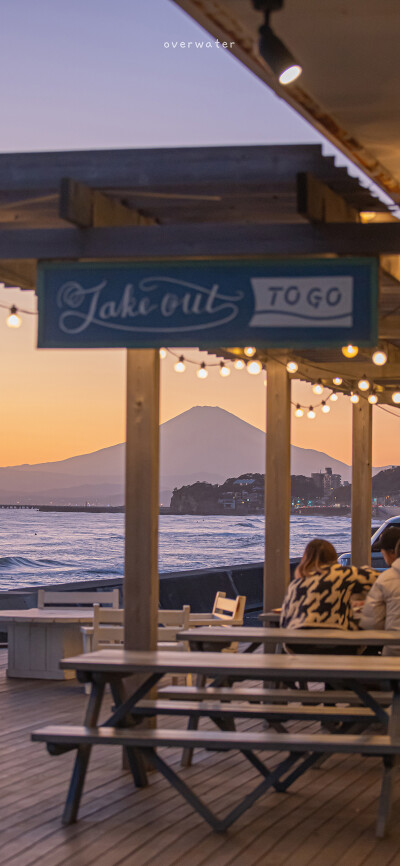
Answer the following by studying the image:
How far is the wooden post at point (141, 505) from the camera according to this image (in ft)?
21.2

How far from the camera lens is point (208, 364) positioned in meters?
11.3

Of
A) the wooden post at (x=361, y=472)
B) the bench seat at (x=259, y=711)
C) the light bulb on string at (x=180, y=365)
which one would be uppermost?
the light bulb on string at (x=180, y=365)

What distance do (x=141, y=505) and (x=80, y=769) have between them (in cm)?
159

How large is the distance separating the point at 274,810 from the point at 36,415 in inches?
2029

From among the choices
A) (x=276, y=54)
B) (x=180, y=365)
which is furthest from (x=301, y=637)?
(x=180, y=365)

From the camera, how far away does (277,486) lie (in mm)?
10336

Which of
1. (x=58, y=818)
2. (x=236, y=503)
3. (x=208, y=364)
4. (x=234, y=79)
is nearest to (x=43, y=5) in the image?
(x=234, y=79)

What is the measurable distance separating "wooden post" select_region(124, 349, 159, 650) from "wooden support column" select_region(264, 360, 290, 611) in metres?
3.89

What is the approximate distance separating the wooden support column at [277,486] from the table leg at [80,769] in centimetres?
475

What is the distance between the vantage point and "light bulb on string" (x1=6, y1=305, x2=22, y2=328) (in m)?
8.02

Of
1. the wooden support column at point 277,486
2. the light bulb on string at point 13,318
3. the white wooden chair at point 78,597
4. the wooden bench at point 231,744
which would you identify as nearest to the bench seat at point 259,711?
the wooden bench at point 231,744

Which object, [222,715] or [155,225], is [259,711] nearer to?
[222,715]

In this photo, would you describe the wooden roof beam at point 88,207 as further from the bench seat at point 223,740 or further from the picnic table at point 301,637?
the bench seat at point 223,740

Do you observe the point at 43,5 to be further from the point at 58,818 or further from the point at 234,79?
the point at 58,818
